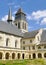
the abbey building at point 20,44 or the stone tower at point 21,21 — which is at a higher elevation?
the stone tower at point 21,21

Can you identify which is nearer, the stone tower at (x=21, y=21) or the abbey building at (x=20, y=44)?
the abbey building at (x=20, y=44)

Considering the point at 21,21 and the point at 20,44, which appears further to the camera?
the point at 21,21

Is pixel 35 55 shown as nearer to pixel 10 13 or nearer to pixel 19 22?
pixel 19 22

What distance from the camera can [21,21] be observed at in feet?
259

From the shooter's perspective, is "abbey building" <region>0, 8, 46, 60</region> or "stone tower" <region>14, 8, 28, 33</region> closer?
"abbey building" <region>0, 8, 46, 60</region>

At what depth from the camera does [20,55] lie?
5872cm

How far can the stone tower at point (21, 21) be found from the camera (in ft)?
259

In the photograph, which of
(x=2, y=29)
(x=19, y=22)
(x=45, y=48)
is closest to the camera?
(x=2, y=29)

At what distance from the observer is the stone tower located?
259 feet

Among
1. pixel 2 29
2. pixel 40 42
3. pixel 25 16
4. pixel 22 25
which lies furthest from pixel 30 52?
pixel 25 16

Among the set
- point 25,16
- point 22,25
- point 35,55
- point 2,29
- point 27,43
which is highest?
point 25,16

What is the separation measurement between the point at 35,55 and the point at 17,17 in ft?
90.4

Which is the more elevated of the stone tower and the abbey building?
Result: the stone tower

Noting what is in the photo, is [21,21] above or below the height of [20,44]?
above
